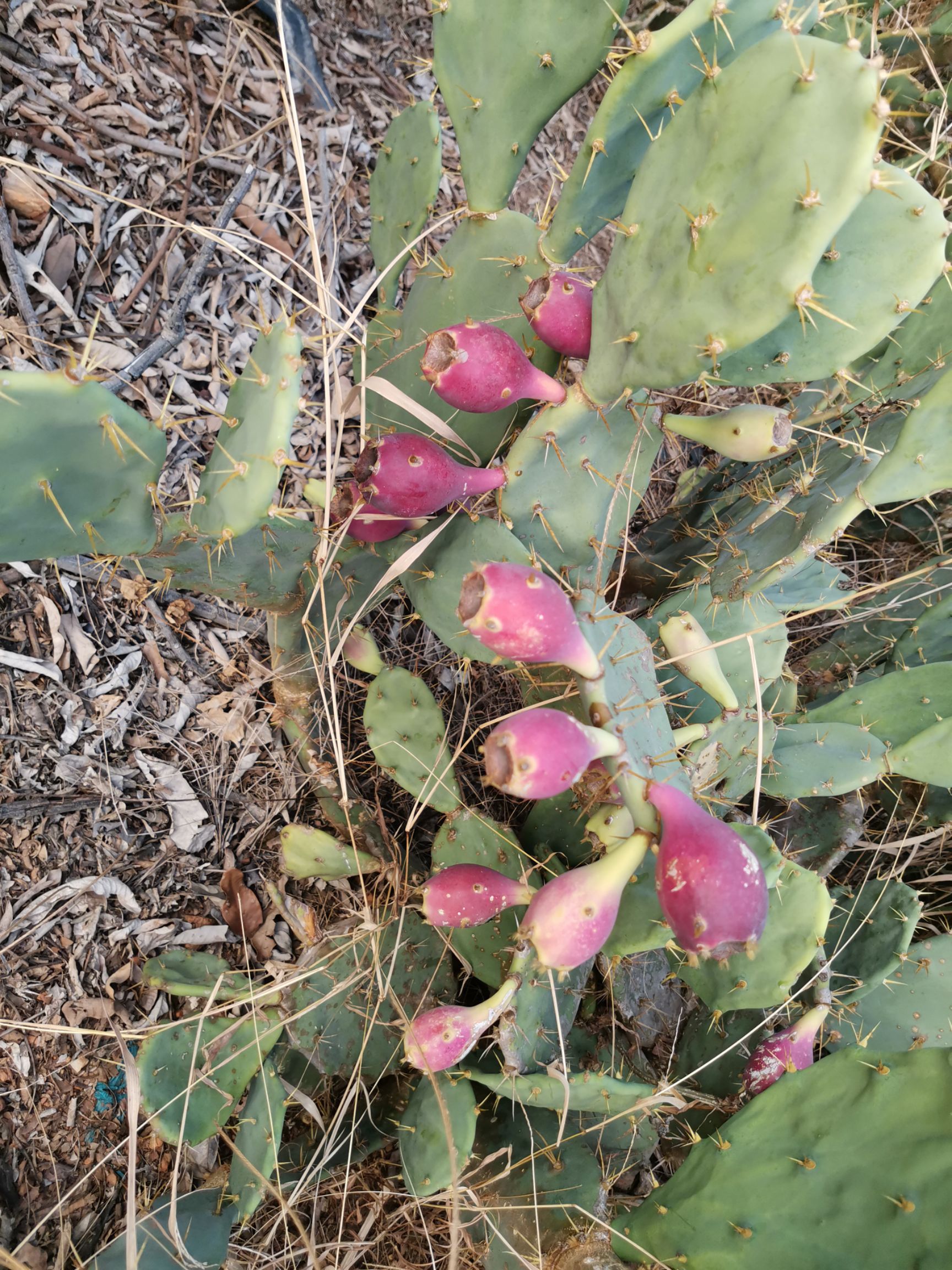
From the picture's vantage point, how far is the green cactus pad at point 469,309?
116cm

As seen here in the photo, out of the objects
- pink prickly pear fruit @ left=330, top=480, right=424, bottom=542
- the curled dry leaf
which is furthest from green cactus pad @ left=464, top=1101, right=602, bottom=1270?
pink prickly pear fruit @ left=330, top=480, right=424, bottom=542

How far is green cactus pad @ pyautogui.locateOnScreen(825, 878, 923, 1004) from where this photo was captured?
1.29 m

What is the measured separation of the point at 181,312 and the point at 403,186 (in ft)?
1.56

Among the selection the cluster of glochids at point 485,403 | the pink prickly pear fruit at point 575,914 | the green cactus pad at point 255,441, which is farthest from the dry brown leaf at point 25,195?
the pink prickly pear fruit at point 575,914

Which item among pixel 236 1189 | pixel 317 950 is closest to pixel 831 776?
pixel 317 950

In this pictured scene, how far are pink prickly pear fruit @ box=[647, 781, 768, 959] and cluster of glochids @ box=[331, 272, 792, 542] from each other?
1.57 ft

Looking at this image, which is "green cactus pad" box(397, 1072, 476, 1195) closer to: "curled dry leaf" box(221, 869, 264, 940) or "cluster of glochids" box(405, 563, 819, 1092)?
"cluster of glochids" box(405, 563, 819, 1092)

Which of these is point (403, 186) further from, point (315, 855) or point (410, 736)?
point (315, 855)

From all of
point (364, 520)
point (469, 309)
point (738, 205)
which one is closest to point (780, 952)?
point (364, 520)

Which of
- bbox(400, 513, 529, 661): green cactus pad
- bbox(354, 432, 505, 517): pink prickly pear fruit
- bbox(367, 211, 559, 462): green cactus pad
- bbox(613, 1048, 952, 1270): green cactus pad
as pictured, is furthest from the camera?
bbox(367, 211, 559, 462): green cactus pad

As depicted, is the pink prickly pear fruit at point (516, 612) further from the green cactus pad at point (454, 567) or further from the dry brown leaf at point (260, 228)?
the dry brown leaf at point (260, 228)

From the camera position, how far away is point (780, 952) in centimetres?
105

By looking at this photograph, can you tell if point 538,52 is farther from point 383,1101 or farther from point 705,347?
point 383,1101

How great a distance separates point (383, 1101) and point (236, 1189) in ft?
0.99
